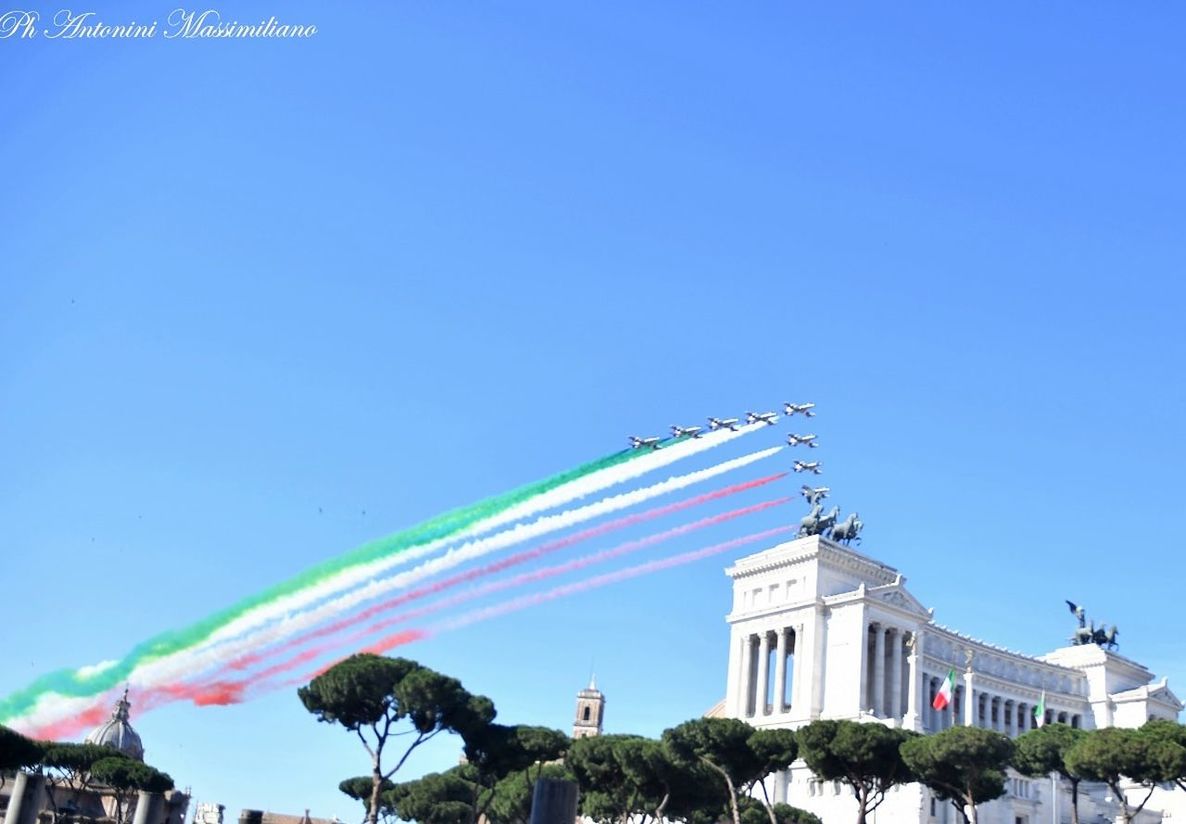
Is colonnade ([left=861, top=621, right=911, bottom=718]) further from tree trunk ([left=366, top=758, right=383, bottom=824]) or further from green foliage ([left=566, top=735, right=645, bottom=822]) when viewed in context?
tree trunk ([left=366, top=758, right=383, bottom=824])

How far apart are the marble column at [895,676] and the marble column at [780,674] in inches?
364

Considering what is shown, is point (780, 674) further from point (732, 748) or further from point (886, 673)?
point (732, 748)

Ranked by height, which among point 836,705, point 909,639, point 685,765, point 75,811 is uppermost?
point 909,639

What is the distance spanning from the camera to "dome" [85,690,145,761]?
11894 centimetres

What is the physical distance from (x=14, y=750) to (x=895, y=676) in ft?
228

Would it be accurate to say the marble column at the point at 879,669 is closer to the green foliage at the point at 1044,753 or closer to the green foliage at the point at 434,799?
the green foliage at the point at 1044,753

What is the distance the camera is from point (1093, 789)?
100312 millimetres

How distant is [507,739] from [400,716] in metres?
8.25

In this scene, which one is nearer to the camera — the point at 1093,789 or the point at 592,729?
the point at 1093,789

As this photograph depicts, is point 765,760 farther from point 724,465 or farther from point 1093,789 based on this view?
point 1093,789

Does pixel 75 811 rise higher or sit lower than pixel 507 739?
lower

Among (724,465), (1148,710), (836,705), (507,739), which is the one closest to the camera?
(507,739)

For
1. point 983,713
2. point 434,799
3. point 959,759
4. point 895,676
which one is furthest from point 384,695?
point 983,713

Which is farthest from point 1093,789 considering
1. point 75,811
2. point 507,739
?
point 75,811
